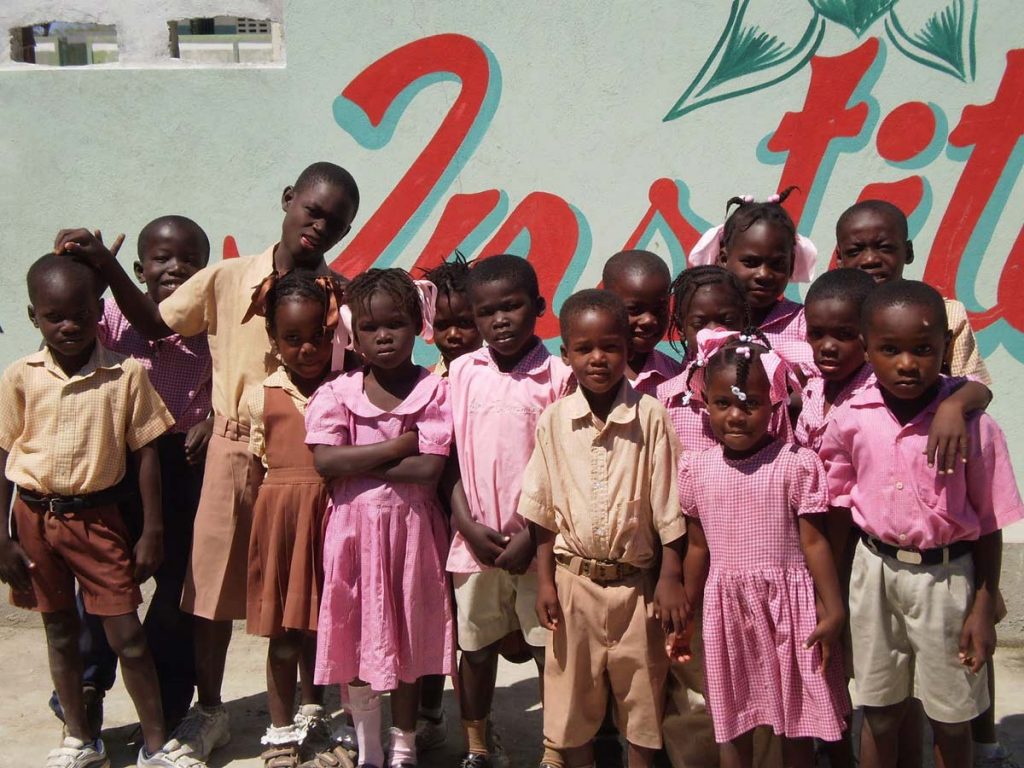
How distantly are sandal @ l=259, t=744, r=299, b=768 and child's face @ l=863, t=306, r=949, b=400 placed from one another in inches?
78.3

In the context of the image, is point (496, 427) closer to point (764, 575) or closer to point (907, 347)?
point (764, 575)

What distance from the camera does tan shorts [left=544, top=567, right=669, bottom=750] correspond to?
2.87m

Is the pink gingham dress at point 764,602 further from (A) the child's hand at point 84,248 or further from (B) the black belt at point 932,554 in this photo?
(A) the child's hand at point 84,248

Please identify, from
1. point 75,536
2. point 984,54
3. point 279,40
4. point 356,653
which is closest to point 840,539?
point 356,653

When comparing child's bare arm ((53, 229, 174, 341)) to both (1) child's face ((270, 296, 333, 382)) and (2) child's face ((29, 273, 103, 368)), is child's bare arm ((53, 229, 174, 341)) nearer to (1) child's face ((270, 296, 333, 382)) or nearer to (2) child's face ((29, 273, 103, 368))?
(2) child's face ((29, 273, 103, 368))

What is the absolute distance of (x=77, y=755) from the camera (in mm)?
3303

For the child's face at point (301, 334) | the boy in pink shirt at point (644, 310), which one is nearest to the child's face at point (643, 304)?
the boy in pink shirt at point (644, 310)

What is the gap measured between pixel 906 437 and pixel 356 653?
1.57 m

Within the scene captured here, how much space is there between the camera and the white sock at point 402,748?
10.4 ft

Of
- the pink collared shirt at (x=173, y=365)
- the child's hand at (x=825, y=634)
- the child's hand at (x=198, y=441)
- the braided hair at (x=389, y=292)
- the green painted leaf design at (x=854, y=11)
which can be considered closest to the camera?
the child's hand at (x=825, y=634)

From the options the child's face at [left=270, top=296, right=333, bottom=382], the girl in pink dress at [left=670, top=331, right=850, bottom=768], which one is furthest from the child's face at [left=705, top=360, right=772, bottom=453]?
the child's face at [left=270, top=296, right=333, bottom=382]

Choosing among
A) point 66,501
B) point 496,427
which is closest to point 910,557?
point 496,427

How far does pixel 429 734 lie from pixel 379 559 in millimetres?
788

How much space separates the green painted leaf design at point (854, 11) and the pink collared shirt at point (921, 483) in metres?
2.50
